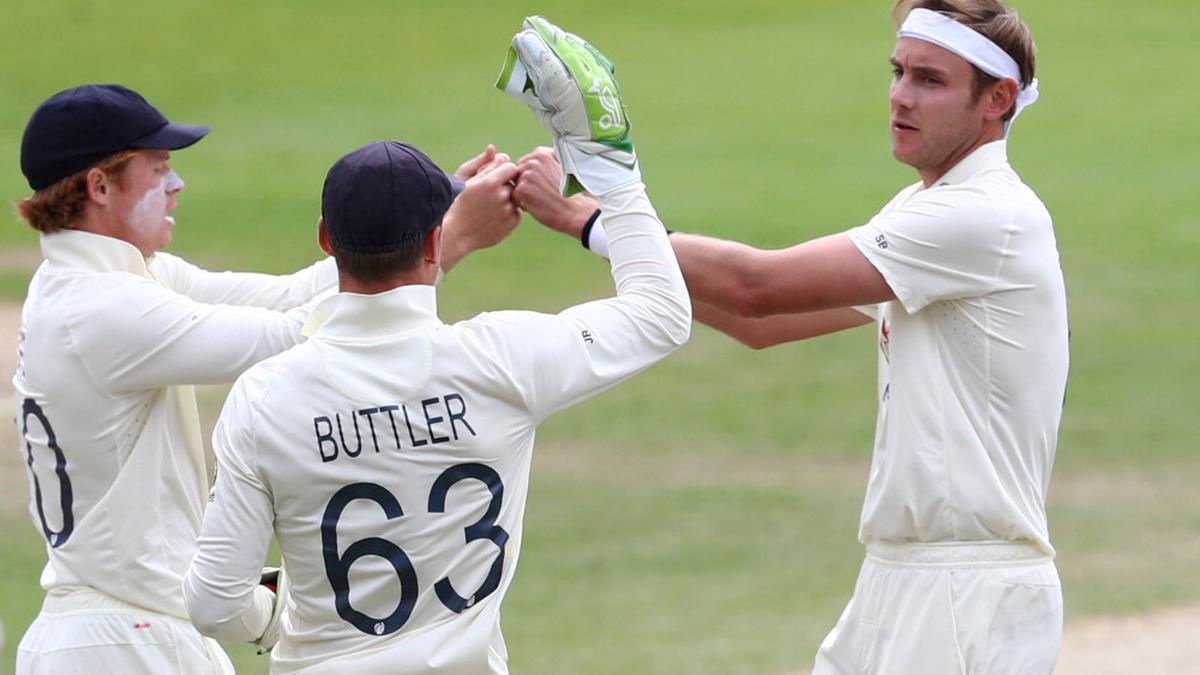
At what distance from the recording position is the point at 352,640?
3680 millimetres

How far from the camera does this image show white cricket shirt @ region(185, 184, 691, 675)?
3.58m

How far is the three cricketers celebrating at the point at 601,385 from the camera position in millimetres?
3598

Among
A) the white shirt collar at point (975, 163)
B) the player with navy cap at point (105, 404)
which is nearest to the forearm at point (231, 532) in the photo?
the player with navy cap at point (105, 404)

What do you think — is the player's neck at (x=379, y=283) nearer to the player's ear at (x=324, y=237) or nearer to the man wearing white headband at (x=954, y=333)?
the player's ear at (x=324, y=237)

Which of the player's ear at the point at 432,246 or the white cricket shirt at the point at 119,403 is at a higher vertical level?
the player's ear at the point at 432,246

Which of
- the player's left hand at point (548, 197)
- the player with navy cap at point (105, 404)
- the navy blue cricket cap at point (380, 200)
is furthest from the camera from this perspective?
the player's left hand at point (548, 197)

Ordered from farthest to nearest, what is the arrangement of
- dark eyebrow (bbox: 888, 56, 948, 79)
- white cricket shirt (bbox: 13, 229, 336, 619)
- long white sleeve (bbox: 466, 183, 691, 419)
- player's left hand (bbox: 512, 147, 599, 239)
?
dark eyebrow (bbox: 888, 56, 948, 79) < player's left hand (bbox: 512, 147, 599, 239) < white cricket shirt (bbox: 13, 229, 336, 619) < long white sleeve (bbox: 466, 183, 691, 419)

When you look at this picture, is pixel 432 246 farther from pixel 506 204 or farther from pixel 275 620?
pixel 275 620

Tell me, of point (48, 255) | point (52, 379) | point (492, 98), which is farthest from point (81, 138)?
point (492, 98)

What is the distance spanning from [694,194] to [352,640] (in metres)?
20.5

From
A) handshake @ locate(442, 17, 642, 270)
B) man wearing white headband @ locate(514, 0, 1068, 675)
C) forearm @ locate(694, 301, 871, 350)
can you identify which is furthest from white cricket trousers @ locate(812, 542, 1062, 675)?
handshake @ locate(442, 17, 642, 270)

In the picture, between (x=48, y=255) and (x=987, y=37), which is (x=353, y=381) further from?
(x=987, y=37)

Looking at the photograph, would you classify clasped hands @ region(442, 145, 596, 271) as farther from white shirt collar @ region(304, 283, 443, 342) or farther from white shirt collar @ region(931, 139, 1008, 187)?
white shirt collar @ region(931, 139, 1008, 187)

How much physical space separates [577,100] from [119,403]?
1314 mm
